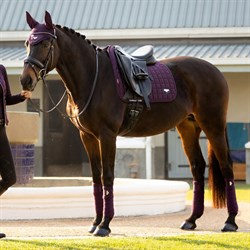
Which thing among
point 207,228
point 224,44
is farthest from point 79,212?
point 224,44

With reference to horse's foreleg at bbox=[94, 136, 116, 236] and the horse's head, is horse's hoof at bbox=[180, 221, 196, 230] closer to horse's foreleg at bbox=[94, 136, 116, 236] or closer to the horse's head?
horse's foreleg at bbox=[94, 136, 116, 236]

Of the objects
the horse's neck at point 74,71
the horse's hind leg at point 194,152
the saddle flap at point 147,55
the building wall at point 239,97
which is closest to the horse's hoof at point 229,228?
the horse's hind leg at point 194,152

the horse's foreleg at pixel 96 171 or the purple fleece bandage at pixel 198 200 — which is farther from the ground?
the horse's foreleg at pixel 96 171

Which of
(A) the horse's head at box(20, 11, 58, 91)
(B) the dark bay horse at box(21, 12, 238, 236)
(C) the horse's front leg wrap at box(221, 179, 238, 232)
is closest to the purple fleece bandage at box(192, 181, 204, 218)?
(B) the dark bay horse at box(21, 12, 238, 236)

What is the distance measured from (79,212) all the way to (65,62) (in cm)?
284

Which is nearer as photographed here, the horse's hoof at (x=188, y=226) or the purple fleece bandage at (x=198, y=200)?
the horse's hoof at (x=188, y=226)

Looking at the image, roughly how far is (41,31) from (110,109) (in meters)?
Answer: 1.08

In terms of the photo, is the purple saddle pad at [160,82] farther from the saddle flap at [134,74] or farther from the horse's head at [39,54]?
the horse's head at [39,54]

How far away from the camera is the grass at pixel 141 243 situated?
7688mm

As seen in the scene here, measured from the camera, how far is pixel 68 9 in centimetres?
2308

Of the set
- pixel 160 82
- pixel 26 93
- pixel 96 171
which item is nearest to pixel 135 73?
pixel 160 82

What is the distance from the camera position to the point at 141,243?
25.9 ft

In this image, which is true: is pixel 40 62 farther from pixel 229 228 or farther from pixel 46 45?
pixel 229 228

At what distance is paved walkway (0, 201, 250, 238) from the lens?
9148mm
